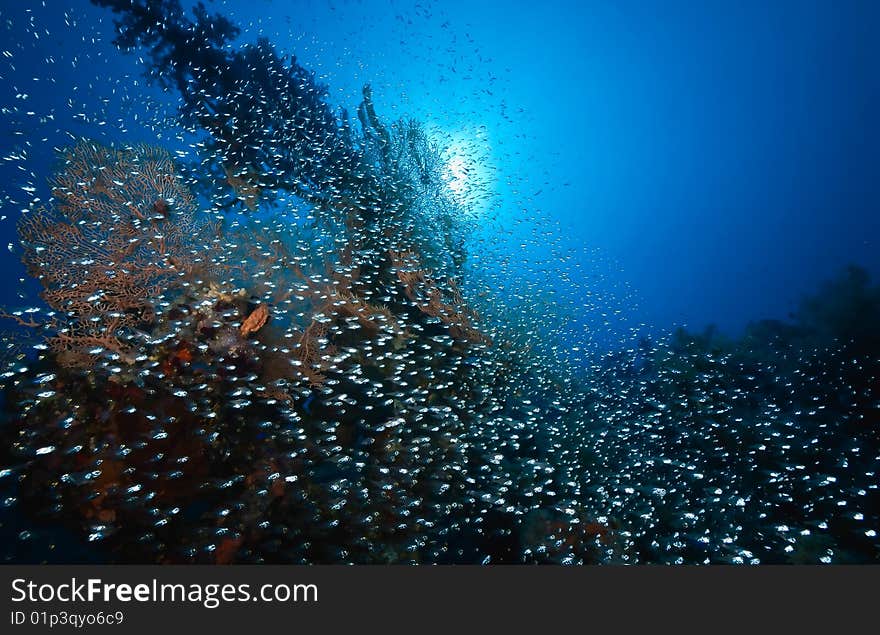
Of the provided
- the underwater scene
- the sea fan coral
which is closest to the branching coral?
the underwater scene

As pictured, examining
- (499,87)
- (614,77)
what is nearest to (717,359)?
(499,87)

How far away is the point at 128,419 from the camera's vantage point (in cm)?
480

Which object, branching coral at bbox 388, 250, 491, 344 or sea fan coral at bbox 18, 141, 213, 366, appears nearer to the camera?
sea fan coral at bbox 18, 141, 213, 366

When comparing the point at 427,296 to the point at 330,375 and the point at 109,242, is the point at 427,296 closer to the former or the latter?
the point at 330,375

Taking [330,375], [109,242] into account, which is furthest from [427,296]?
[109,242]

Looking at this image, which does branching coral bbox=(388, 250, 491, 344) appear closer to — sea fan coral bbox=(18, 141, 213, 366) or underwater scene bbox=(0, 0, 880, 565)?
underwater scene bbox=(0, 0, 880, 565)

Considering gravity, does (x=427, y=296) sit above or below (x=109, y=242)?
above

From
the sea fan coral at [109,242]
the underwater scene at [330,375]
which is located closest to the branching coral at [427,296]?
the underwater scene at [330,375]

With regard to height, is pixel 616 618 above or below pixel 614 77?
below

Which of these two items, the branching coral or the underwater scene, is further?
the branching coral

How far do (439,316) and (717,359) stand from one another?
1042 centimetres

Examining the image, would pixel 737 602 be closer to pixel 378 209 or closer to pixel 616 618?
pixel 616 618

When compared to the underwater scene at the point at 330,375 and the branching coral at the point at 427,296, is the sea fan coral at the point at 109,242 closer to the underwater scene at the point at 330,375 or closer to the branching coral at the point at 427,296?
the underwater scene at the point at 330,375

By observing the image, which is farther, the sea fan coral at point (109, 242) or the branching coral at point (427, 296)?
the branching coral at point (427, 296)
